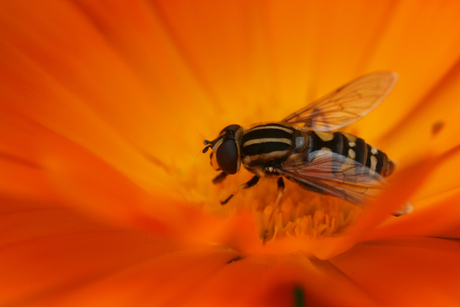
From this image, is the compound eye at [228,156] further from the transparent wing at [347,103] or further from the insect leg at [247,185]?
the transparent wing at [347,103]

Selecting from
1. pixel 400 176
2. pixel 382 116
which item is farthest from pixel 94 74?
pixel 400 176

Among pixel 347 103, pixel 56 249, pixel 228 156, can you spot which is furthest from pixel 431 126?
pixel 56 249

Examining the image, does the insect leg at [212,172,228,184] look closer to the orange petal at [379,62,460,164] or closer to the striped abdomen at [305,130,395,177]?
the striped abdomen at [305,130,395,177]

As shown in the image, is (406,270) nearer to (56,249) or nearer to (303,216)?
(303,216)

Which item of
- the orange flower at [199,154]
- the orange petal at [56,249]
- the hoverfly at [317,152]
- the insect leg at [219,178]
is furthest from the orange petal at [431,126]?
the orange petal at [56,249]

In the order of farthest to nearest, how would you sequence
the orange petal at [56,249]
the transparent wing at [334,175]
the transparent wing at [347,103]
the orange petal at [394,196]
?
the transparent wing at [347,103]
the transparent wing at [334,175]
the orange petal at [56,249]
the orange petal at [394,196]

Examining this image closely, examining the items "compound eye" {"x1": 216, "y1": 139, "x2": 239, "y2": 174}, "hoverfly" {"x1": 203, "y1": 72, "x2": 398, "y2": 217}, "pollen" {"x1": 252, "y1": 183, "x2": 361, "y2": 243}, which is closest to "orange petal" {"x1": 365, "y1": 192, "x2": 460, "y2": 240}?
"hoverfly" {"x1": 203, "y1": 72, "x2": 398, "y2": 217}
